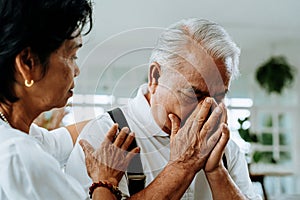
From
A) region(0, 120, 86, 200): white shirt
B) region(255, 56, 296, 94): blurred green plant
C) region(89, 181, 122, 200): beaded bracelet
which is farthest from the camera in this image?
region(255, 56, 296, 94): blurred green plant

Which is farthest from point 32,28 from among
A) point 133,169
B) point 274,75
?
point 274,75

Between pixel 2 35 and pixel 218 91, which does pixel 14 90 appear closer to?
pixel 2 35

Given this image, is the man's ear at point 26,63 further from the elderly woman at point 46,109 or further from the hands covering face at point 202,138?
the hands covering face at point 202,138

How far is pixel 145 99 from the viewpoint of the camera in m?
0.81

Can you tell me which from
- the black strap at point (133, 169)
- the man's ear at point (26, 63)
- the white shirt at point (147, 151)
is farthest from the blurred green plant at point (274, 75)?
the man's ear at point (26, 63)

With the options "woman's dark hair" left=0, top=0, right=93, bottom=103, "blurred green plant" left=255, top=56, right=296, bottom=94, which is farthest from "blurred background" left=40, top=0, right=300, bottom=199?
"woman's dark hair" left=0, top=0, right=93, bottom=103

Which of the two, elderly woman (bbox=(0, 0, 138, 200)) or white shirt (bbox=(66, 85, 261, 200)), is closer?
elderly woman (bbox=(0, 0, 138, 200))

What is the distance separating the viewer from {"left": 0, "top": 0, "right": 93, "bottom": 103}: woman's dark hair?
54cm

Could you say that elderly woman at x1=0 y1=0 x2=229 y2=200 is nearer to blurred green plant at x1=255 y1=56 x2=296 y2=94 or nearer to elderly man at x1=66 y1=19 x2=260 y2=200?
elderly man at x1=66 y1=19 x2=260 y2=200

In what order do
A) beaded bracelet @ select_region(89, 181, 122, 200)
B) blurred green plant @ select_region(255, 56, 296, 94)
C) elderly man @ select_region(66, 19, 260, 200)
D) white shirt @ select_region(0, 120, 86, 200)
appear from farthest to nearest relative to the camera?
blurred green plant @ select_region(255, 56, 296, 94) → elderly man @ select_region(66, 19, 260, 200) → beaded bracelet @ select_region(89, 181, 122, 200) → white shirt @ select_region(0, 120, 86, 200)

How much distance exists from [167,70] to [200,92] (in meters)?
0.07

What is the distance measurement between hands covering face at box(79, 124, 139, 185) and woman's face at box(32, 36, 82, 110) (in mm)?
108

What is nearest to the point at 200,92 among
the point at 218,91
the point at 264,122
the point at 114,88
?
the point at 218,91

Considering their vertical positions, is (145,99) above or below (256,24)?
above
